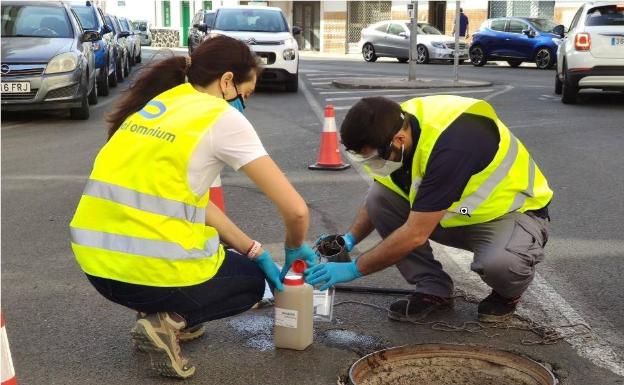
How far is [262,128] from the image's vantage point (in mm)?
→ 12180

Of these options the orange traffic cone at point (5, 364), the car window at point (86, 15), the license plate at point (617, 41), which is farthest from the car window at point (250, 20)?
the orange traffic cone at point (5, 364)

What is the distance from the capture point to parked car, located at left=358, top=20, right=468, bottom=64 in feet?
100

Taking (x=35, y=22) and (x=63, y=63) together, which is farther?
(x=35, y=22)

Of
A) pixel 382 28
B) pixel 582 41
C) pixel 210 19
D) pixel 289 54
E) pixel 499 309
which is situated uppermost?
pixel 210 19

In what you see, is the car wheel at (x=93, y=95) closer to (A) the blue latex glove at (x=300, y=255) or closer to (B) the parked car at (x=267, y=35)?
(B) the parked car at (x=267, y=35)

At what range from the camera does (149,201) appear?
3551mm

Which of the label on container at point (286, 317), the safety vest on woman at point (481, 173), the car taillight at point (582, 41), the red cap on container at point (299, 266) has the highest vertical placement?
the car taillight at point (582, 41)

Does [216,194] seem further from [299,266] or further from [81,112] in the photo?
[81,112]

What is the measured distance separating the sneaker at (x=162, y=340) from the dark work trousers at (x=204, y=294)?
4 cm

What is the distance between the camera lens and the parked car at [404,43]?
30.5m

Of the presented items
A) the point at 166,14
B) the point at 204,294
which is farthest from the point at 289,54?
the point at 166,14

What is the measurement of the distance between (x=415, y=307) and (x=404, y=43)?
27117 mm

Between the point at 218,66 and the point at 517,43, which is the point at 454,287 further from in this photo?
the point at 517,43

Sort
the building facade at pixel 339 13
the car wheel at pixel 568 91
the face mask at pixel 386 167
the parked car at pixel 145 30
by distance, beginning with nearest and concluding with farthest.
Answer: the face mask at pixel 386 167 < the car wheel at pixel 568 91 < the building facade at pixel 339 13 < the parked car at pixel 145 30
